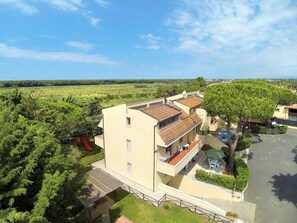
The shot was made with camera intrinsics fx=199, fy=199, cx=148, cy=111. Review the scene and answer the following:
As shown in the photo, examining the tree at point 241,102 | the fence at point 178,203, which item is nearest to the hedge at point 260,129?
the tree at point 241,102

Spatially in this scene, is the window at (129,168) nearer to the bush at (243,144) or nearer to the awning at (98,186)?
the awning at (98,186)

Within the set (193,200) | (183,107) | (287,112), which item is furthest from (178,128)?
(287,112)

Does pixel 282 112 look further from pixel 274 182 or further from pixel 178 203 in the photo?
pixel 178 203

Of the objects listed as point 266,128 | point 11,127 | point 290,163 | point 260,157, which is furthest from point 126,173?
point 266,128

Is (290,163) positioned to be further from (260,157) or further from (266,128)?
(266,128)

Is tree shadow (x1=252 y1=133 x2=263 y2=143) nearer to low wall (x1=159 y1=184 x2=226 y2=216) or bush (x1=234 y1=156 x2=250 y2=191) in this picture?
bush (x1=234 y1=156 x2=250 y2=191)
